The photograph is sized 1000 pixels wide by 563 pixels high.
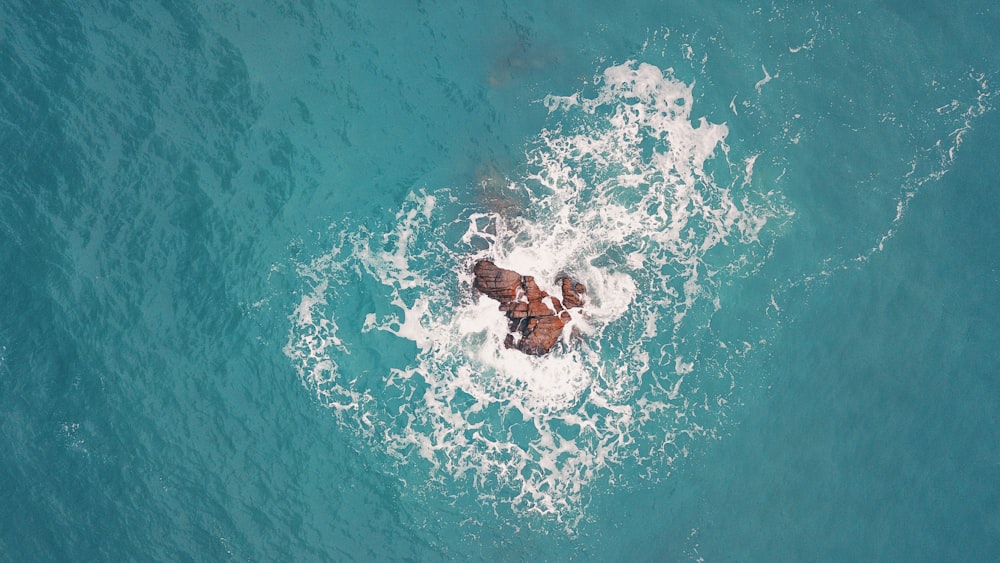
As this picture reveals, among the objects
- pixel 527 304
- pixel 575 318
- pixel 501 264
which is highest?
pixel 501 264

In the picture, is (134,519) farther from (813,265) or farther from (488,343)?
(813,265)

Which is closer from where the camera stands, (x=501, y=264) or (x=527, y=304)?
(x=527, y=304)

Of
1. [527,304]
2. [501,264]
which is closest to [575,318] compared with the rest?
[527,304]

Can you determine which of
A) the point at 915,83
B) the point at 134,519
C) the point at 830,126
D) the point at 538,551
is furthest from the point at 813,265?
the point at 134,519

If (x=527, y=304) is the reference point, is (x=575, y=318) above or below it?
above

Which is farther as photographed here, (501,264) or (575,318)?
(575,318)

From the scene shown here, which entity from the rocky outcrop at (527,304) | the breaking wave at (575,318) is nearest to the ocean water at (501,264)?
the breaking wave at (575,318)

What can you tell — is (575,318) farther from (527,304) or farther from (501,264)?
(501,264)

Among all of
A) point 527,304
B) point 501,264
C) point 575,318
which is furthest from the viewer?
point 575,318

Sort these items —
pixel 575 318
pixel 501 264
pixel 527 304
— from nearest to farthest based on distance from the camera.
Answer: pixel 527 304, pixel 501 264, pixel 575 318
